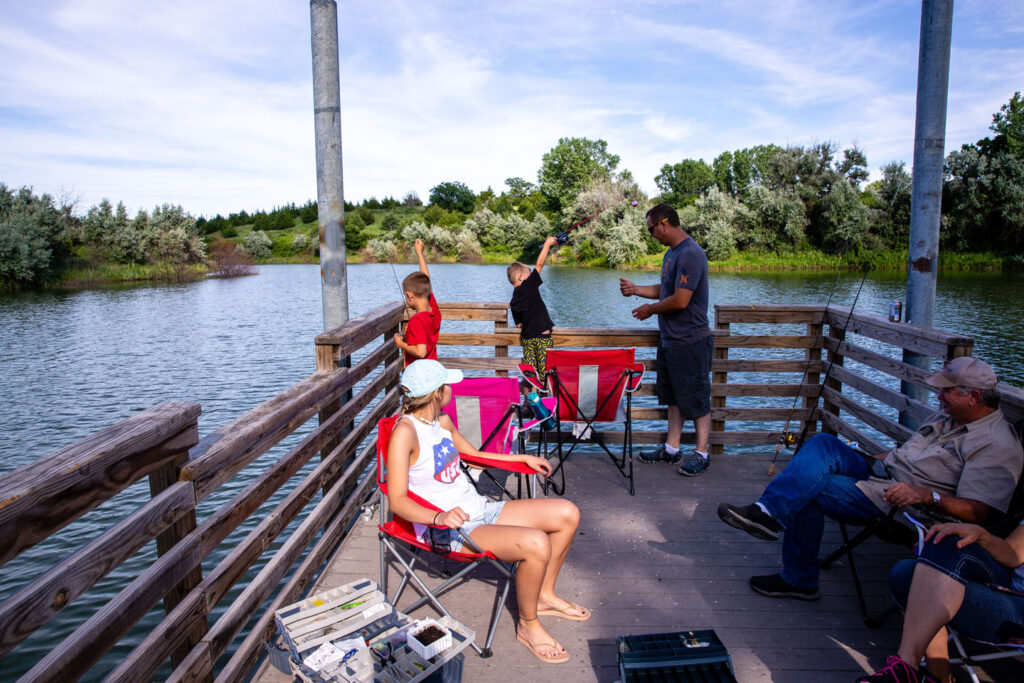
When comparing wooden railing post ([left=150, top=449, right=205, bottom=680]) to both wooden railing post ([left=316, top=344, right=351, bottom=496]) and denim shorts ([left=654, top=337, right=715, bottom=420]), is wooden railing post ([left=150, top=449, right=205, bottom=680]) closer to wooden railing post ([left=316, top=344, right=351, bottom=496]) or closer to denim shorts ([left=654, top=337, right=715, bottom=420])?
wooden railing post ([left=316, top=344, right=351, bottom=496])

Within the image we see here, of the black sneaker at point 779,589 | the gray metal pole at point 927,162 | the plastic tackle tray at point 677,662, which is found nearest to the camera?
the plastic tackle tray at point 677,662

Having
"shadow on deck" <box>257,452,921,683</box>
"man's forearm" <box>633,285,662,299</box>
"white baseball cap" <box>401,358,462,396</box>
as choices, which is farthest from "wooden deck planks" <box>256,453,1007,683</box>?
"man's forearm" <box>633,285,662,299</box>

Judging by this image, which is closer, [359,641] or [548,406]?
[359,641]

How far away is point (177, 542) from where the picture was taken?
1907 millimetres

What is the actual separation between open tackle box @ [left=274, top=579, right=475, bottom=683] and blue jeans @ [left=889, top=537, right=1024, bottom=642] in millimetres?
1561

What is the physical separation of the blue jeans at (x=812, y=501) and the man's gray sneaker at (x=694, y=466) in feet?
4.75

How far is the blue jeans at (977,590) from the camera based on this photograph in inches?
77.3

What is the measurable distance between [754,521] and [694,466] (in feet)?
4.61

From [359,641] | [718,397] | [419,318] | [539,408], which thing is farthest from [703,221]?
[359,641]

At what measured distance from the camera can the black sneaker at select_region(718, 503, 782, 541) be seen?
116 inches

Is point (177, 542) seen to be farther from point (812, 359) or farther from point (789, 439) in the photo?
point (812, 359)

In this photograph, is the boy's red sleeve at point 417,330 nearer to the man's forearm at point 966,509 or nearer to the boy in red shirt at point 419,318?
the boy in red shirt at point 419,318

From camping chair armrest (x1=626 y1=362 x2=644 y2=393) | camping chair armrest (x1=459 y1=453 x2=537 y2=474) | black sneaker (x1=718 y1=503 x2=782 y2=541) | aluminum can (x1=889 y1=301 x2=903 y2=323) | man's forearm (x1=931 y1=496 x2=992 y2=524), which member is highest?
aluminum can (x1=889 y1=301 x2=903 y2=323)

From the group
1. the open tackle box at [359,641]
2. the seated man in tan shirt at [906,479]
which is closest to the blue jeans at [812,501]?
the seated man in tan shirt at [906,479]
